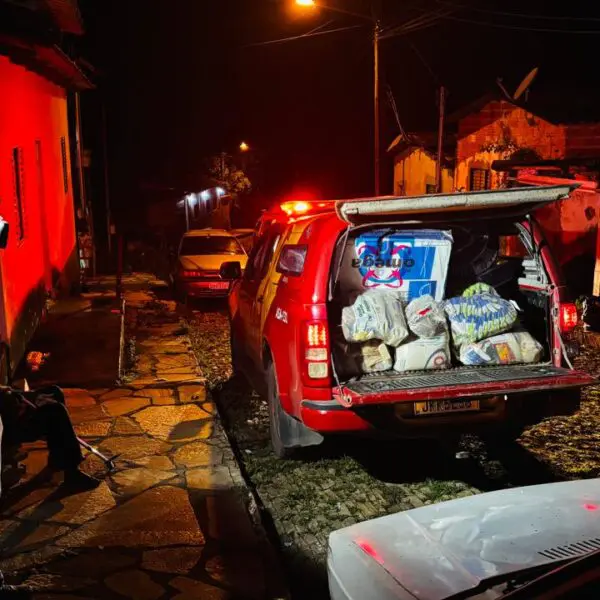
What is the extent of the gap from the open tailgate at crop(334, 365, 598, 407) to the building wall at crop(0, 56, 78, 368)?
4.22 m

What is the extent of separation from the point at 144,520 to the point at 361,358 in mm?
1956

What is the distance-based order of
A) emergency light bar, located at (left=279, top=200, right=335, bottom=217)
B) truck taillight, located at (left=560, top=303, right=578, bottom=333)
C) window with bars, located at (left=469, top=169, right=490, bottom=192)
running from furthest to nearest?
window with bars, located at (left=469, top=169, right=490, bottom=192), emergency light bar, located at (left=279, top=200, right=335, bottom=217), truck taillight, located at (left=560, top=303, right=578, bottom=333)

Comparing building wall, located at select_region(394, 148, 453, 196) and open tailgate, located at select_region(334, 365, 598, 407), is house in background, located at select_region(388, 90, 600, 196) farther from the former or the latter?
open tailgate, located at select_region(334, 365, 598, 407)

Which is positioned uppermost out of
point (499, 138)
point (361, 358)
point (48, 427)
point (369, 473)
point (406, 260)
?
point (499, 138)

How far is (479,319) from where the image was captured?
5.37 m

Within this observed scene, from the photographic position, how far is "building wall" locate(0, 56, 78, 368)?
8.08m

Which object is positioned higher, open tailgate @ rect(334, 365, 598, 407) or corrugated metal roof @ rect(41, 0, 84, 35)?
corrugated metal roof @ rect(41, 0, 84, 35)

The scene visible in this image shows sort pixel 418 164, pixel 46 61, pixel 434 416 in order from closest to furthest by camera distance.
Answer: pixel 434 416 → pixel 46 61 → pixel 418 164

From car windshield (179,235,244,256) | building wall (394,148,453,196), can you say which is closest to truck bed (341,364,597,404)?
car windshield (179,235,244,256)

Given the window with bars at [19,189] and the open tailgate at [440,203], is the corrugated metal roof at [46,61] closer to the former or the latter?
the window with bars at [19,189]

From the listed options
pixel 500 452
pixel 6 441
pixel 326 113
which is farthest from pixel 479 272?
pixel 326 113

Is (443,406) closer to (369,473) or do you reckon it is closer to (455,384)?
(455,384)

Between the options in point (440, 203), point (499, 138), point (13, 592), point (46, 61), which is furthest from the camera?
point (499, 138)

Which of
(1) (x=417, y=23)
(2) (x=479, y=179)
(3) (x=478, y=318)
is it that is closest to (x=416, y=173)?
(2) (x=479, y=179)
